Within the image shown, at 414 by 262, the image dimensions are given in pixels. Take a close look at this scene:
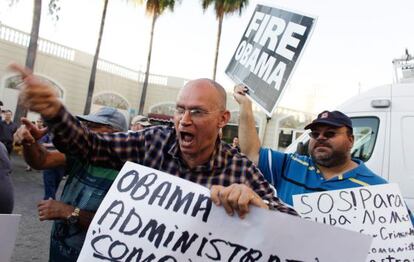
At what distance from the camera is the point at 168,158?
182cm

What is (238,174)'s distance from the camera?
1.79 meters

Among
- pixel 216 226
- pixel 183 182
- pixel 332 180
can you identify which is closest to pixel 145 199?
pixel 183 182

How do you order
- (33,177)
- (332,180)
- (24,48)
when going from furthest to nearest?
(24,48) < (33,177) < (332,180)

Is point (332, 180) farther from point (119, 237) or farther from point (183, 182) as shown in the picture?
point (119, 237)

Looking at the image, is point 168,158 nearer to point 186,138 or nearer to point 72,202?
point 186,138

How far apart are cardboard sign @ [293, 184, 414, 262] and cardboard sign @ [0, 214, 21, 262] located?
147 cm

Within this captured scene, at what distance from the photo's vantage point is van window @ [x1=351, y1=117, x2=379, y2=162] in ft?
13.6

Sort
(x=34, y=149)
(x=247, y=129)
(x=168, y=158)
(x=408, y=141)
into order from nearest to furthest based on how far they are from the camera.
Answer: (x=168, y=158)
(x=34, y=149)
(x=247, y=129)
(x=408, y=141)

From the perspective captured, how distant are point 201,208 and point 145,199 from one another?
0.22 meters

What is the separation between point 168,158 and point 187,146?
16 centimetres

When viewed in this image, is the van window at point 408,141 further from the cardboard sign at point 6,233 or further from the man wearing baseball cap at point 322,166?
the cardboard sign at point 6,233

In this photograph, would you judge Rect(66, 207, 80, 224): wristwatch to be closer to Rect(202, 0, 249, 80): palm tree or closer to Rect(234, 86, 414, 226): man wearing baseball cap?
Rect(234, 86, 414, 226): man wearing baseball cap

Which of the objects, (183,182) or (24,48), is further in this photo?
(24,48)

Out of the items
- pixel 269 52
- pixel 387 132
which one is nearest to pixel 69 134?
pixel 269 52
